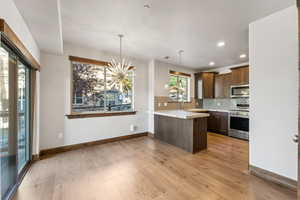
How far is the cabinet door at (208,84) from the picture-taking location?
5523 millimetres

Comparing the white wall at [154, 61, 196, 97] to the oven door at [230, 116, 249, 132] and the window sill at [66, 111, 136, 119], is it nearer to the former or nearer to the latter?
the window sill at [66, 111, 136, 119]

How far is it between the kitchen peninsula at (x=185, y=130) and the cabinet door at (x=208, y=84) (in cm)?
225

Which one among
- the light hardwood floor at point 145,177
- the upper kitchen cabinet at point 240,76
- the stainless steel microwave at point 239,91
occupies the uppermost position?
the upper kitchen cabinet at point 240,76

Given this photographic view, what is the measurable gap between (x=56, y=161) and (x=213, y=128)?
505 cm

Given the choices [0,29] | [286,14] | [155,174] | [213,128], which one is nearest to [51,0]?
[0,29]

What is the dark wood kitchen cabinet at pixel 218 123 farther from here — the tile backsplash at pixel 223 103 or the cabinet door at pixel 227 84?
the cabinet door at pixel 227 84

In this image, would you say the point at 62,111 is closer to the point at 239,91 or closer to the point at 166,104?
the point at 166,104

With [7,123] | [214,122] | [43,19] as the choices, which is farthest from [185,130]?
[43,19]

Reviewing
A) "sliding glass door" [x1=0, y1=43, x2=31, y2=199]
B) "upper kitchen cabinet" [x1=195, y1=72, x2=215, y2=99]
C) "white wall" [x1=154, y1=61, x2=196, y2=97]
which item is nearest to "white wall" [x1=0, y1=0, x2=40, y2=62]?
"sliding glass door" [x1=0, y1=43, x2=31, y2=199]

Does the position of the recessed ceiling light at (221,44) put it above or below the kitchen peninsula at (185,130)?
above

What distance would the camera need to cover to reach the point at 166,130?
4035 millimetres

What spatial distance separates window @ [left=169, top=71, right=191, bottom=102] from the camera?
515 cm

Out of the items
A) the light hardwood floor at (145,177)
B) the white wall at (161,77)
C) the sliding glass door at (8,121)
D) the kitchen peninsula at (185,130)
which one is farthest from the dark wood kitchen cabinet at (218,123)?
the sliding glass door at (8,121)

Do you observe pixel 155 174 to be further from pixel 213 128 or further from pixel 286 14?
pixel 213 128
